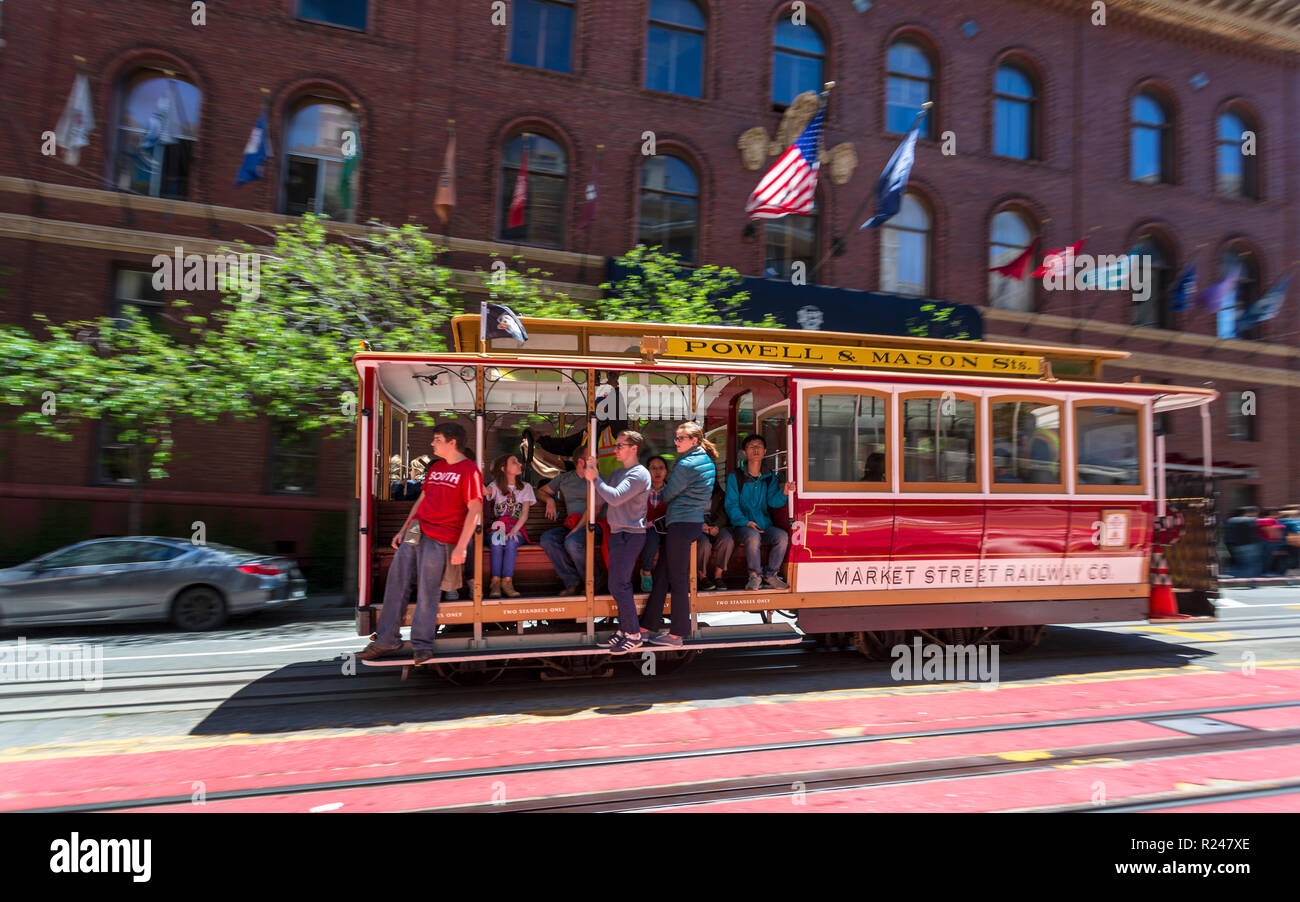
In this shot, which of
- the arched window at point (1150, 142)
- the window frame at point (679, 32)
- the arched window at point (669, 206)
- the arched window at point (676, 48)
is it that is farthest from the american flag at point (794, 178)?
the arched window at point (1150, 142)

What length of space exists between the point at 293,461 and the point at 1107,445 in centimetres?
1515

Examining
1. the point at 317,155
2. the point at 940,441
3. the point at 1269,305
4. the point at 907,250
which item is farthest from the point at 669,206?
the point at 1269,305

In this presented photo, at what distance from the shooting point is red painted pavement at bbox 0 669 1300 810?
4.65 meters

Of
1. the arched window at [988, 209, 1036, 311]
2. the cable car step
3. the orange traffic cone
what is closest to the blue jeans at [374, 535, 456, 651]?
the cable car step

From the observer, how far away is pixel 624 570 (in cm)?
666

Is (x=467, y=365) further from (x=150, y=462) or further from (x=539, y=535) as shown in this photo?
(x=150, y=462)

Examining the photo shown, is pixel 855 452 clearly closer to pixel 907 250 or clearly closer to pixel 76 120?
pixel 76 120

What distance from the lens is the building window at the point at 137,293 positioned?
1577 centimetres

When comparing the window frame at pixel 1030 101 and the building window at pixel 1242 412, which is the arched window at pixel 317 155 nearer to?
the window frame at pixel 1030 101

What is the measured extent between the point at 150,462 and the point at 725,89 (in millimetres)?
16060

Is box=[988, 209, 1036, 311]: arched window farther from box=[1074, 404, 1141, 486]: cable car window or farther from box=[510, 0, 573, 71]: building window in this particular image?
box=[1074, 404, 1141, 486]: cable car window

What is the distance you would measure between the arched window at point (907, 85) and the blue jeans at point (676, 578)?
1815cm

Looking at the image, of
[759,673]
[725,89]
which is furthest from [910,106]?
[759,673]

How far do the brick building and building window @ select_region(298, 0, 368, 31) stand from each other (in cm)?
7
